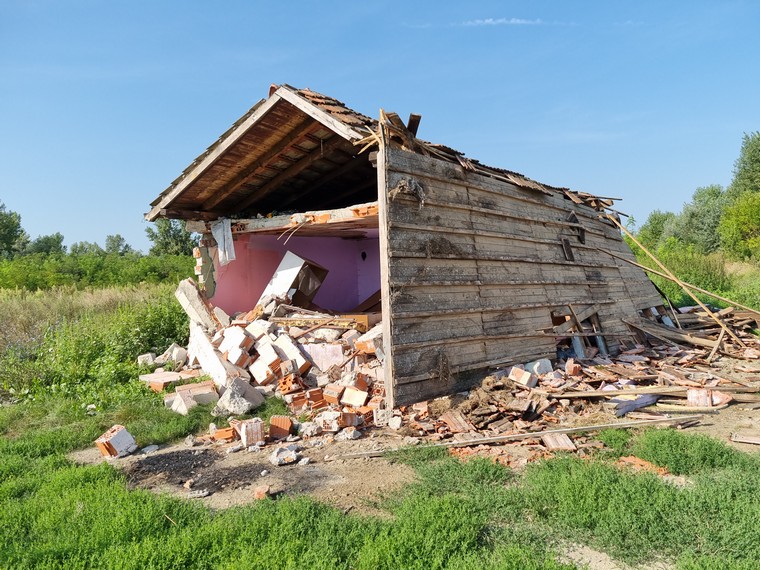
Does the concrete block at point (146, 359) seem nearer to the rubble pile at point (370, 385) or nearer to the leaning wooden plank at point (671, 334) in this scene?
the rubble pile at point (370, 385)

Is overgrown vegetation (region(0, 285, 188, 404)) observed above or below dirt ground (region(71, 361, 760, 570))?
above

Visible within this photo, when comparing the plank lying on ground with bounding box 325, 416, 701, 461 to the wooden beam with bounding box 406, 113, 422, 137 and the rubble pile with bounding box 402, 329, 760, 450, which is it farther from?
the wooden beam with bounding box 406, 113, 422, 137

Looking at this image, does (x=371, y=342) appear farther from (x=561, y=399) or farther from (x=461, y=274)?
(x=561, y=399)

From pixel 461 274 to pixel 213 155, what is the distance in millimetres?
4562

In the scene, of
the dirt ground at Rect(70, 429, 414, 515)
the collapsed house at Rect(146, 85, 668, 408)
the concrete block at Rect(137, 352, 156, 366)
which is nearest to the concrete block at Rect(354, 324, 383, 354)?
the collapsed house at Rect(146, 85, 668, 408)

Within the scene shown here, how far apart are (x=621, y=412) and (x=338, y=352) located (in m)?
4.21

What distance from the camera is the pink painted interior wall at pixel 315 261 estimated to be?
10.8 metres

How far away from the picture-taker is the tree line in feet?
66.9

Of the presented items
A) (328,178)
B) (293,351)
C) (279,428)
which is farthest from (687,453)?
(328,178)

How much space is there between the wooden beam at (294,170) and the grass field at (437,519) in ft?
17.5

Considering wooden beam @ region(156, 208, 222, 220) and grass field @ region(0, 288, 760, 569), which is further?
wooden beam @ region(156, 208, 222, 220)

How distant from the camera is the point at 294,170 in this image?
9.04 meters

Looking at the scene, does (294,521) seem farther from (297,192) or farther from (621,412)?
(297,192)

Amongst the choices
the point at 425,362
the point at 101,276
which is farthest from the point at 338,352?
the point at 101,276
